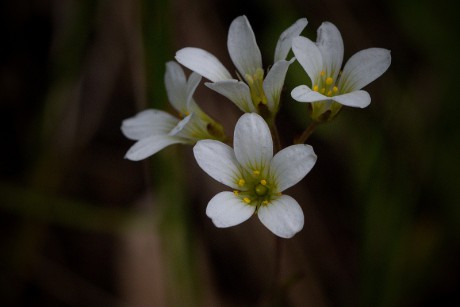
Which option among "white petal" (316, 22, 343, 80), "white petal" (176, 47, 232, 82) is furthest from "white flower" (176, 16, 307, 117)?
"white petal" (316, 22, 343, 80)

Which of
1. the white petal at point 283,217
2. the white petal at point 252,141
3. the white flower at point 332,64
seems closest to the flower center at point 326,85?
the white flower at point 332,64

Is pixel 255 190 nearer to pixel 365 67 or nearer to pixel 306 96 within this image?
pixel 306 96

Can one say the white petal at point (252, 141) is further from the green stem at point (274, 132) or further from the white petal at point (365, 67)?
the white petal at point (365, 67)

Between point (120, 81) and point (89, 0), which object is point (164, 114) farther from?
point (120, 81)

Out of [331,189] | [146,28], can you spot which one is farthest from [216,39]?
[146,28]

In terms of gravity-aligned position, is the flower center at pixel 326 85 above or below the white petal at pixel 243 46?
below

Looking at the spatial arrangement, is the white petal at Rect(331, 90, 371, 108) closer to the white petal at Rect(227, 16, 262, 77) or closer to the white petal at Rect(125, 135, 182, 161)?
the white petal at Rect(227, 16, 262, 77)
